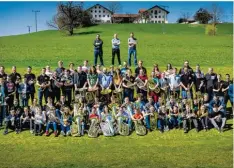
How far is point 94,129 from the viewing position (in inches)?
704

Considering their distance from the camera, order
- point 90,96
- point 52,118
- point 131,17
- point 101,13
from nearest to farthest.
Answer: point 52,118 → point 90,96 → point 131,17 → point 101,13

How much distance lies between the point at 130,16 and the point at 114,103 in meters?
121

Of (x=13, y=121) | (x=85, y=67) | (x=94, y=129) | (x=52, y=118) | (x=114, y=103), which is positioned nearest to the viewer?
(x=94, y=129)

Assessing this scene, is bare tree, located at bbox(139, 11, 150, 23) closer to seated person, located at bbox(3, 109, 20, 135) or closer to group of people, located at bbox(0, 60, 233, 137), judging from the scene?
group of people, located at bbox(0, 60, 233, 137)

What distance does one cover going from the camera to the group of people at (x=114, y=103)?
18234 mm

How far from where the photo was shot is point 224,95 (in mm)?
19812

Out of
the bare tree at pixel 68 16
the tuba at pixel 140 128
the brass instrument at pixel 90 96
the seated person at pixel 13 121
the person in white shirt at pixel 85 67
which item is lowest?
the tuba at pixel 140 128

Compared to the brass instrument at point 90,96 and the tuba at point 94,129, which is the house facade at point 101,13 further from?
the tuba at point 94,129

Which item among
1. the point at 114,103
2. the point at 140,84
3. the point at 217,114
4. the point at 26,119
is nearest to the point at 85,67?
the point at 114,103

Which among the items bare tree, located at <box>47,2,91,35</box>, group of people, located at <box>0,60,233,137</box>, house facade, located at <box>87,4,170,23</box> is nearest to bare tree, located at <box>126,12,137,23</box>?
house facade, located at <box>87,4,170,23</box>

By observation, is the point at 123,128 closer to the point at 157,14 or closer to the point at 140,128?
the point at 140,128

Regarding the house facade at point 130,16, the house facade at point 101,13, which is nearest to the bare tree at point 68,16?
the house facade at point 130,16

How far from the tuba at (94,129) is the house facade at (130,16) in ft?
380

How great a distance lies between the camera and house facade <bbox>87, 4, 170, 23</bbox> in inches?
5453
